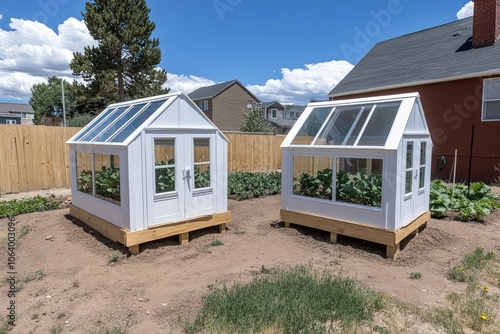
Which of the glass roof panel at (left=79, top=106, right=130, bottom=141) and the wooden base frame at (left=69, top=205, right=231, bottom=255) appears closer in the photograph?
the wooden base frame at (left=69, top=205, right=231, bottom=255)

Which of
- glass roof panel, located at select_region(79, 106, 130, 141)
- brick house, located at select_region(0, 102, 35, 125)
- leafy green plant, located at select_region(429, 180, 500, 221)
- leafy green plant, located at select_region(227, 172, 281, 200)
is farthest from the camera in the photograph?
brick house, located at select_region(0, 102, 35, 125)

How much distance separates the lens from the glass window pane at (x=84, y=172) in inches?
249

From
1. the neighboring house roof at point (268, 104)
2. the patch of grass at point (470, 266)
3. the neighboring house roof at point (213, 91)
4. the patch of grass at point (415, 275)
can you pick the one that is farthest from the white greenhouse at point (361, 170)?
the neighboring house roof at point (268, 104)

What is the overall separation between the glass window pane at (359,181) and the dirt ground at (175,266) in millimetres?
817

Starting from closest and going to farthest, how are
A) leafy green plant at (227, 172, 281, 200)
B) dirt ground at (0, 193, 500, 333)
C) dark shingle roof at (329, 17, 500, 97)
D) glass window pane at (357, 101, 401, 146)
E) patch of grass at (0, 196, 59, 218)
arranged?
A: dirt ground at (0, 193, 500, 333) < glass window pane at (357, 101, 401, 146) < patch of grass at (0, 196, 59, 218) < leafy green plant at (227, 172, 281, 200) < dark shingle roof at (329, 17, 500, 97)

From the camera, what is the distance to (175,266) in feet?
15.5

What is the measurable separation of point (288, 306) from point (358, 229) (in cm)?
253

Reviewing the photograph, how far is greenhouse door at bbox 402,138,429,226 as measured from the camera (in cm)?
530

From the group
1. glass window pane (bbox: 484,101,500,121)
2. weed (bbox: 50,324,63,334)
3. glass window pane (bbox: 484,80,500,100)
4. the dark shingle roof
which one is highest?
the dark shingle roof

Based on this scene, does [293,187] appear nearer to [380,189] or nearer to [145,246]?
[380,189]

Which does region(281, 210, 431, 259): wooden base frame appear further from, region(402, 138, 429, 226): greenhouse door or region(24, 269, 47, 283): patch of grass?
region(24, 269, 47, 283): patch of grass

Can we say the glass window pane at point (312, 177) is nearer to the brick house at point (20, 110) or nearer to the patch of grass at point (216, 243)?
the patch of grass at point (216, 243)

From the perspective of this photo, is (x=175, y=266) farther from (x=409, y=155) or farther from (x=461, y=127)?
(x=461, y=127)

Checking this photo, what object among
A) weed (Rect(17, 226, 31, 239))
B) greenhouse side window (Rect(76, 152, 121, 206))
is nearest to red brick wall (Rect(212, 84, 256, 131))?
greenhouse side window (Rect(76, 152, 121, 206))
